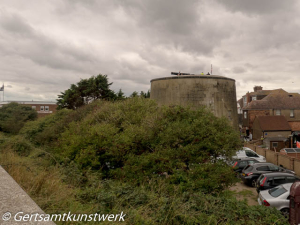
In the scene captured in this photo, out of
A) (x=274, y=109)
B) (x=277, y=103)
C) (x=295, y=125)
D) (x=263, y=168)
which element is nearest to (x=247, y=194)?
(x=263, y=168)

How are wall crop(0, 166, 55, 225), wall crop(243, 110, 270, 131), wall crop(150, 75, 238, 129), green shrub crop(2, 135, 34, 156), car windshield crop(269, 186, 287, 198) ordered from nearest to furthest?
wall crop(0, 166, 55, 225)
car windshield crop(269, 186, 287, 198)
green shrub crop(2, 135, 34, 156)
wall crop(150, 75, 238, 129)
wall crop(243, 110, 270, 131)

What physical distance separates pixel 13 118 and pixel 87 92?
915cm

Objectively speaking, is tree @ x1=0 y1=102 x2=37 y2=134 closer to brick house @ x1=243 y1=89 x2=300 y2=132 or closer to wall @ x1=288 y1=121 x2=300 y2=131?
brick house @ x1=243 y1=89 x2=300 y2=132

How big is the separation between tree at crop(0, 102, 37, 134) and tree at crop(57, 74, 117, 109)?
5259mm

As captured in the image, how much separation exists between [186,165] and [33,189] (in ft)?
16.2

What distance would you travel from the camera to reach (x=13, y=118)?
28.3 m

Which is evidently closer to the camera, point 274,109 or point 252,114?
point 274,109

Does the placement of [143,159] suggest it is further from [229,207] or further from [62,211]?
[62,211]

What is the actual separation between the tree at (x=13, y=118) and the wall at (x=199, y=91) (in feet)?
56.6

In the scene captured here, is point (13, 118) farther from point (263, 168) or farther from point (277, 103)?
point (277, 103)

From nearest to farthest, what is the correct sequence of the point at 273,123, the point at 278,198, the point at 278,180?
the point at 278,198 < the point at 278,180 < the point at 273,123

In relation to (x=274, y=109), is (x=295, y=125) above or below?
below

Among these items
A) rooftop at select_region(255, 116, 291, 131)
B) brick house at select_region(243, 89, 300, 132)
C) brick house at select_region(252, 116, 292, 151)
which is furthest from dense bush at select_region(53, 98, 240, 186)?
brick house at select_region(243, 89, 300, 132)

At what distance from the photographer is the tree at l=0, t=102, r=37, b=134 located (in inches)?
1066
